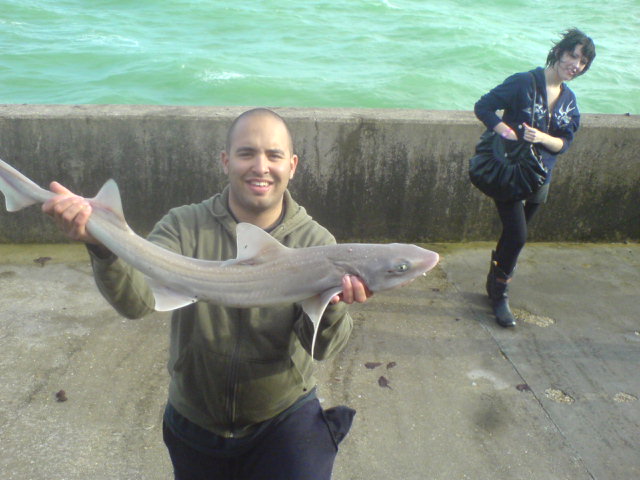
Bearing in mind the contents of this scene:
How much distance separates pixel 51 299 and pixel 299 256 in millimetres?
3197

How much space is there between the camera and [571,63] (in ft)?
15.0

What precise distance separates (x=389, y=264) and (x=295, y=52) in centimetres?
2195

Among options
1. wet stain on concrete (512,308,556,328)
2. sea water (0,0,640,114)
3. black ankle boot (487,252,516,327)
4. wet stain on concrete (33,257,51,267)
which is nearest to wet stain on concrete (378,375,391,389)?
black ankle boot (487,252,516,327)

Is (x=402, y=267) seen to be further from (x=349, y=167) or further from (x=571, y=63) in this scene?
(x=349, y=167)

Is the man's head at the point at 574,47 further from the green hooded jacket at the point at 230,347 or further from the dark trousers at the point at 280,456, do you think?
the dark trousers at the point at 280,456

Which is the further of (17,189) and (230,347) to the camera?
(230,347)

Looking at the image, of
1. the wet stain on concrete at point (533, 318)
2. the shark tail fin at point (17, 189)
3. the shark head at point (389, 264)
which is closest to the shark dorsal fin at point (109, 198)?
the shark tail fin at point (17, 189)

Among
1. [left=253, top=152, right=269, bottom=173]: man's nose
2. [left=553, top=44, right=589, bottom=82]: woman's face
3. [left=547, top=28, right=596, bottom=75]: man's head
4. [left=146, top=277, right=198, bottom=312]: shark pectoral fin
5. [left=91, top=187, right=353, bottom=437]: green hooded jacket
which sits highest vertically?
[left=547, top=28, right=596, bottom=75]: man's head

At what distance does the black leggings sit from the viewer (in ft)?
16.2

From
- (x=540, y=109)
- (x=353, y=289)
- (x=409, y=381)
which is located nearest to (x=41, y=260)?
(x=409, y=381)

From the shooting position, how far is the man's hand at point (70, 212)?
2295 mm

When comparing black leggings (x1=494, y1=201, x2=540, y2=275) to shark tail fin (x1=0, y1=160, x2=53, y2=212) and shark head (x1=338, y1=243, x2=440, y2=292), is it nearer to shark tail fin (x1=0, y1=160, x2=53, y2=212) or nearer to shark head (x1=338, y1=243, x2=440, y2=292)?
shark head (x1=338, y1=243, x2=440, y2=292)

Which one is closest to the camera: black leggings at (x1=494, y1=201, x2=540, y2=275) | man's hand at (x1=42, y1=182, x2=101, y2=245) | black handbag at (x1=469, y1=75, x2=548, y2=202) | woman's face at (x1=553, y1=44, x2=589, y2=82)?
man's hand at (x1=42, y1=182, x2=101, y2=245)

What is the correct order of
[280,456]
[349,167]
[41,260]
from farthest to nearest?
[349,167]
[41,260]
[280,456]
